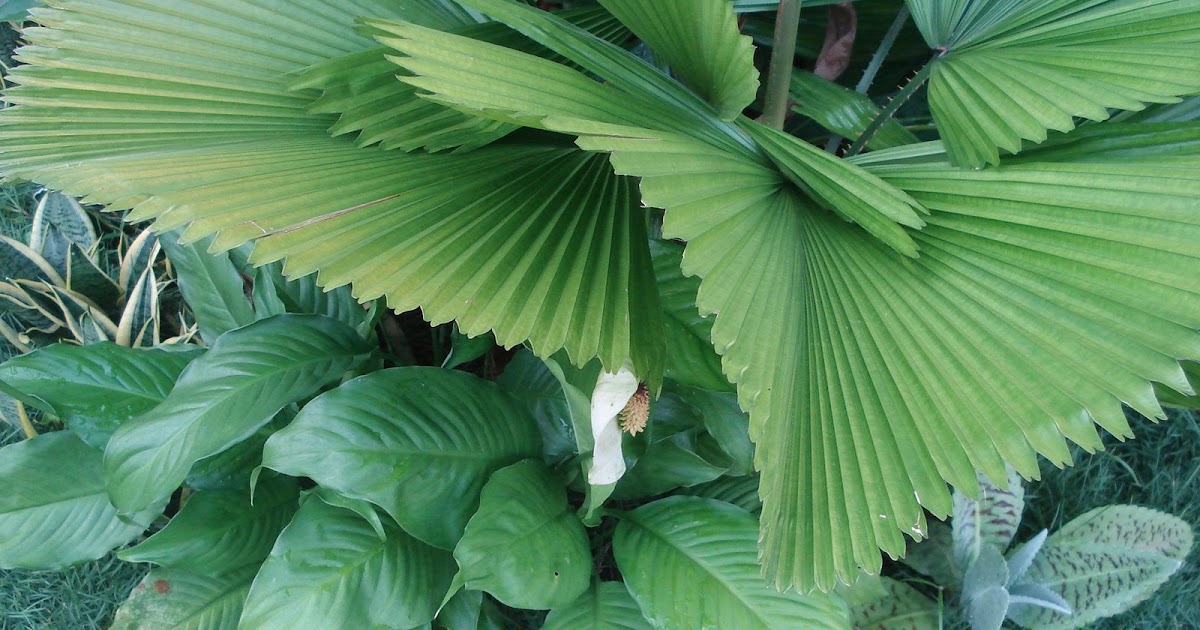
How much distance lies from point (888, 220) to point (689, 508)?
0.69m

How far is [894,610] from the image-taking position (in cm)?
144

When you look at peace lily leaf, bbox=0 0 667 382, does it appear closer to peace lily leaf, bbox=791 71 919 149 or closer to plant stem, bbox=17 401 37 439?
peace lily leaf, bbox=791 71 919 149

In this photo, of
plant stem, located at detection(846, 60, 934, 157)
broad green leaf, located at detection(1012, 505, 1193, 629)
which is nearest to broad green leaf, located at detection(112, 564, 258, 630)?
plant stem, located at detection(846, 60, 934, 157)

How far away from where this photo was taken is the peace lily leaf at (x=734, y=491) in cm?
140

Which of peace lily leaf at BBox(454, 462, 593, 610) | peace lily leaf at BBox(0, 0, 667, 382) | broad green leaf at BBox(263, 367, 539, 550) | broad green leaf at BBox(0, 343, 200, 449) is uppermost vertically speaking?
peace lily leaf at BBox(0, 0, 667, 382)

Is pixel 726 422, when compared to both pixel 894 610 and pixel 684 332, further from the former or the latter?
pixel 894 610

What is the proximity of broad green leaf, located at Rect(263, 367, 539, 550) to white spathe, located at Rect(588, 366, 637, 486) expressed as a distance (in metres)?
0.28

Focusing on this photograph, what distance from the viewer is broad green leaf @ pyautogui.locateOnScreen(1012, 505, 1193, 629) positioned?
135cm

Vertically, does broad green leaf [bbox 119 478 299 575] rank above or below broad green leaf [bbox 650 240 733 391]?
below

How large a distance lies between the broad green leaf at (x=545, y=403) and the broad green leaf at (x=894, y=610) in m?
0.56

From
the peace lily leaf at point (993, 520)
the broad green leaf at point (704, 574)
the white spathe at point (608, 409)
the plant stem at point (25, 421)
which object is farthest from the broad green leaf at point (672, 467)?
the plant stem at point (25, 421)

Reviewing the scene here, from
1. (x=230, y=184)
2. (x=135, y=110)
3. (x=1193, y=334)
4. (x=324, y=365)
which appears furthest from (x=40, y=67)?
(x=1193, y=334)

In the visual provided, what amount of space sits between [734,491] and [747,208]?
0.76 meters

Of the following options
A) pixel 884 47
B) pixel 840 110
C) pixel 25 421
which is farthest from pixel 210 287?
pixel 884 47
